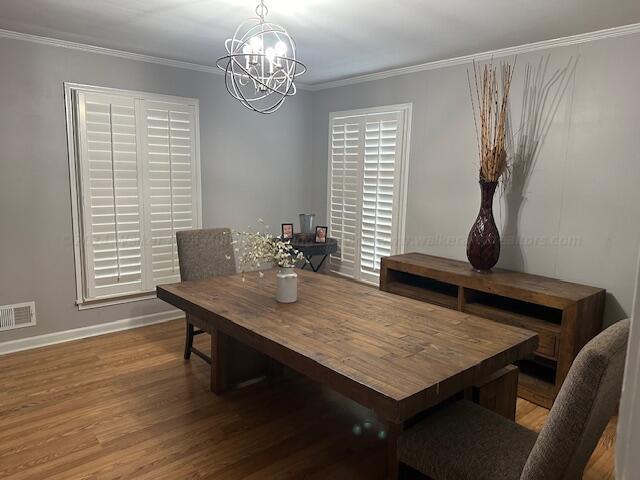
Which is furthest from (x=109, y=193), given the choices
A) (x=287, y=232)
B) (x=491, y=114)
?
(x=491, y=114)

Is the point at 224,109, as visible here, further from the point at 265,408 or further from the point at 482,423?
the point at 482,423

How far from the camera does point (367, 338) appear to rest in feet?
6.84

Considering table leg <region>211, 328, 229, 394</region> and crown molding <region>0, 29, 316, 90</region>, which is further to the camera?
crown molding <region>0, 29, 316, 90</region>

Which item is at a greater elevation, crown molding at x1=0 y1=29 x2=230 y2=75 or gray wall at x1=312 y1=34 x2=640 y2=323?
crown molding at x1=0 y1=29 x2=230 y2=75

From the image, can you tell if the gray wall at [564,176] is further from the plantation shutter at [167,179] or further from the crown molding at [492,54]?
the plantation shutter at [167,179]

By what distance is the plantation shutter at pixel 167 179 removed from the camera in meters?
3.97

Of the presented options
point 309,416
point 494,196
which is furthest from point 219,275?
point 494,196

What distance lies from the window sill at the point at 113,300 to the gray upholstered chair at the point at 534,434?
303cm

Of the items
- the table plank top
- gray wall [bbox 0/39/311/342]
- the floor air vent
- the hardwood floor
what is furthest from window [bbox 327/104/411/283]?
the floor air vent

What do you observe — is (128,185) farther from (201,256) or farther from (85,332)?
(85,332)

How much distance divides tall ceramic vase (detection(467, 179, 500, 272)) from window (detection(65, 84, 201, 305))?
2.51 m

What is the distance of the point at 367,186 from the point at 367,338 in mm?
2621

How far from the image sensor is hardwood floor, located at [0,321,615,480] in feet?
7.31

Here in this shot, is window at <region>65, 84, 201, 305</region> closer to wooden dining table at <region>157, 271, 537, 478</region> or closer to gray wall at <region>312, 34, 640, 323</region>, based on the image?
wooden dining table at <region>157, 271, 537, 478</region>
